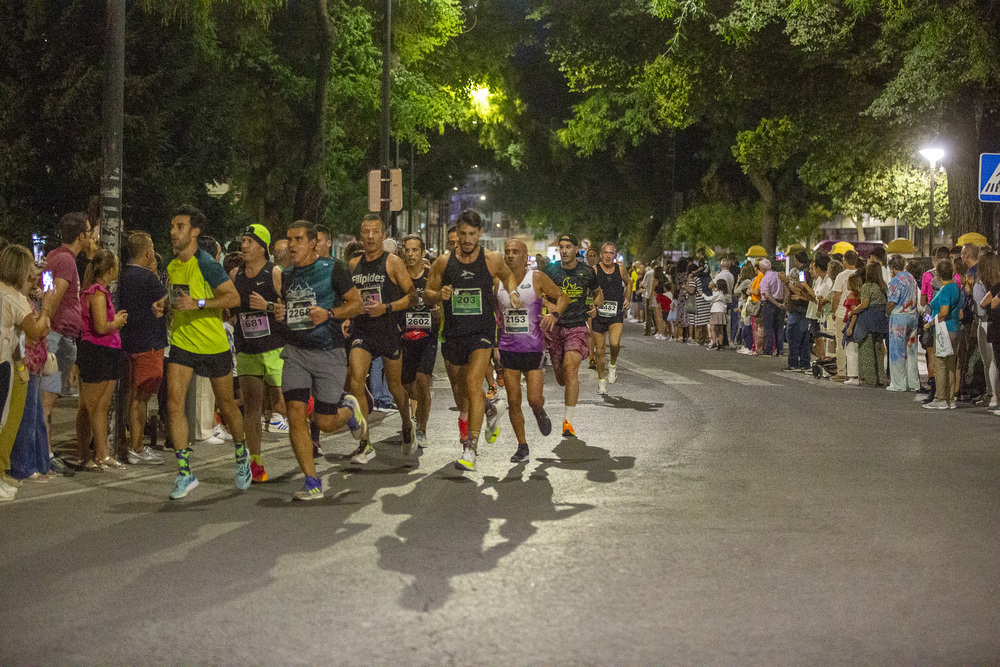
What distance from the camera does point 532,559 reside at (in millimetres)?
7191

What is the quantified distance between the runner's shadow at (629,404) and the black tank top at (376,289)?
4914 millimetres

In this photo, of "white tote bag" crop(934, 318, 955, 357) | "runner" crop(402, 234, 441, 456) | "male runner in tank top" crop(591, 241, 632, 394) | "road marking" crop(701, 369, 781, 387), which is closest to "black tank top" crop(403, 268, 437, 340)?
"runner" crop(402, 234, 441, 456)

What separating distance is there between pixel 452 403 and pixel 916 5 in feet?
39.3

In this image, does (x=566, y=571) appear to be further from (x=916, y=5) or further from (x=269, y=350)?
(x=916, y=5)

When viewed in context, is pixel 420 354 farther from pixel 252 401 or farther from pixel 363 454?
pixel 252 401

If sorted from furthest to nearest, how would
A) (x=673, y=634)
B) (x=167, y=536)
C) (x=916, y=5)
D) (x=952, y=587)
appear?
(x=916, y=5), (x=167, y=536), (x=952, y=587), (x=673, y=634)

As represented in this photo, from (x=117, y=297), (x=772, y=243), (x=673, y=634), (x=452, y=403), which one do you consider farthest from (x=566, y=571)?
(x=772, y=243)

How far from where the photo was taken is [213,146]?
22.6 m

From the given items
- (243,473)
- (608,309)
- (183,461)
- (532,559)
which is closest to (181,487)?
(183,461)

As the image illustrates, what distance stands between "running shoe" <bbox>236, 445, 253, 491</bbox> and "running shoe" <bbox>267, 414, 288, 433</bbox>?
3.66 m

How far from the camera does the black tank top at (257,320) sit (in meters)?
9.54

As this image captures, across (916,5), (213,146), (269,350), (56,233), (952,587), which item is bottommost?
(952,587)

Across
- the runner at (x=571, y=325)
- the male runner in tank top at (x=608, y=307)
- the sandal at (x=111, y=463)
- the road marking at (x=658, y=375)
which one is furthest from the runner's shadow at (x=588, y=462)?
the road marking at (x=658, y=375)

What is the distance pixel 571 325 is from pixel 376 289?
2.87m
